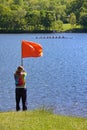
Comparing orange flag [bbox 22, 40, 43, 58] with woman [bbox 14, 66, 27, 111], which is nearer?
woman [bbox 14, 66, 27, 111]

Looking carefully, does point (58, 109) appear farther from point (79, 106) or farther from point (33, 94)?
point (33, 94)

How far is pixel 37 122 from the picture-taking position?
16312 mm

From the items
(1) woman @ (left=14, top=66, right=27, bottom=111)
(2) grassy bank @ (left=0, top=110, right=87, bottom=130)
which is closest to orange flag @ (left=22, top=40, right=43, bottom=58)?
(1) woman @ (left=14, top=66, right=27, bottom=111)

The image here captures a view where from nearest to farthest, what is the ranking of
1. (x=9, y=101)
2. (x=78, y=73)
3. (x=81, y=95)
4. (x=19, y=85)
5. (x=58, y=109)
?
(x=19, y=85) → (x=58, y=109) → (x=9, y=101) → (x=81, y=95) → (x=78, y=73)

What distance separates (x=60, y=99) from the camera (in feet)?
110

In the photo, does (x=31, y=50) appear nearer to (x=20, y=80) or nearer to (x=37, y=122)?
(x=20, y=80)

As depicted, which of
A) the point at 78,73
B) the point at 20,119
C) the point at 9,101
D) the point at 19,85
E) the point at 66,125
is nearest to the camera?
the point at 66,125

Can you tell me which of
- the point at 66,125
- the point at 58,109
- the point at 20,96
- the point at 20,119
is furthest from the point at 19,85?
the point at 58,109

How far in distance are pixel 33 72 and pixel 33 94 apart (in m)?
18.5

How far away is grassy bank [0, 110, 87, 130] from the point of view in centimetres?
1525

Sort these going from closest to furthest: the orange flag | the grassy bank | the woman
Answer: the grassy bank < the woman < the orange flag

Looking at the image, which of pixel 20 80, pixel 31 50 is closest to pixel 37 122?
pixel 20 80

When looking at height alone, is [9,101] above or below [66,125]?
below

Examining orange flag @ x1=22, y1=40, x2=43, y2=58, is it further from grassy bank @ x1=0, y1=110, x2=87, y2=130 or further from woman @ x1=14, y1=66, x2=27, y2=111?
grassy bank @ x1=0, y1=110, x2=87, y2=130
